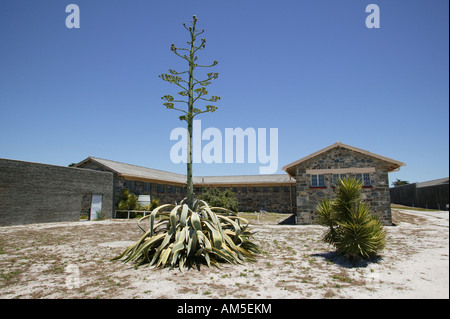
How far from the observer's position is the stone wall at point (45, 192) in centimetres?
1542

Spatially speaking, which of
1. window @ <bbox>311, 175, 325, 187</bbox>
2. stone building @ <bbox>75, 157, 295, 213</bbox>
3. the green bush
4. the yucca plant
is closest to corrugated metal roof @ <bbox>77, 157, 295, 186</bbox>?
stone building @ <bbox>75, 157, 295, 213</bbox>

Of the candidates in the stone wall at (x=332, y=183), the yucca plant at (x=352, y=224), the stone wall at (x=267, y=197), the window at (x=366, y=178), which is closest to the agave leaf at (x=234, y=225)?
the yucca plant at (x=352, y=224)

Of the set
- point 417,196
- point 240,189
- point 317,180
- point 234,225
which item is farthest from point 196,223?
point 417,196

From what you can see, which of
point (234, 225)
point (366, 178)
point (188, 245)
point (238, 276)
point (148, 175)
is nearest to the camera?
point (238, 276)

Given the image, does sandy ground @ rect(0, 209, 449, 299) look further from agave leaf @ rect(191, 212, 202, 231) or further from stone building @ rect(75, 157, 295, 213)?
stone building @ rect(75, 157, 295, 213)

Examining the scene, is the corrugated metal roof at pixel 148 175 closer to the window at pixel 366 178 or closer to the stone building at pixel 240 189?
the stone building at pixel 240 189

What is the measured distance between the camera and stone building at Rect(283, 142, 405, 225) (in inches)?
630

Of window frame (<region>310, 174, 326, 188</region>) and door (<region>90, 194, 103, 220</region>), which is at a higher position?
window frame (<region>310, 174, 326, 188</region>)

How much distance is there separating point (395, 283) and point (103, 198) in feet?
64.8

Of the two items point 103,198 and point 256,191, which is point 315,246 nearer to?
point 103,198

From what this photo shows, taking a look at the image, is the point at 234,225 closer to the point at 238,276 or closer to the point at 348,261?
the point at 238,276

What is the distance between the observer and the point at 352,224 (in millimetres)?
6883

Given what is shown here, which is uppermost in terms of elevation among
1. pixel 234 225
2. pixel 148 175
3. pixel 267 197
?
pixel 148 175

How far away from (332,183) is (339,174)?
71cm
